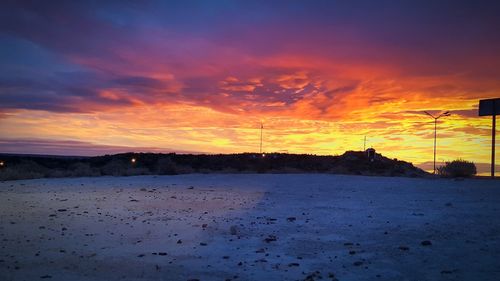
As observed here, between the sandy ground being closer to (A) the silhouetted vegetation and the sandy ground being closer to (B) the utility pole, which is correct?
(B) the utility pole

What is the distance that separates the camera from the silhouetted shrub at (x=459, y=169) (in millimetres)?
22859

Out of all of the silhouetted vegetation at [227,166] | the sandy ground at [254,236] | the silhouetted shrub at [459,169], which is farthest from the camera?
the silhouetted vegetation at [227,166]

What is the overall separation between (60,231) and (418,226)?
7.16m

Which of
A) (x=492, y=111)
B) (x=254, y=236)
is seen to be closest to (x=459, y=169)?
(x=492, y=111)

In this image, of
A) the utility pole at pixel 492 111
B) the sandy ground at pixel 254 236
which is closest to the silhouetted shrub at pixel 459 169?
the utility pole at pixel 492 111

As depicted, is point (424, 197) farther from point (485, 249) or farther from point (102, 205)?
Result: point (102, 205)

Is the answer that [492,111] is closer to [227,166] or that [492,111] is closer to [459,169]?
[459,169]

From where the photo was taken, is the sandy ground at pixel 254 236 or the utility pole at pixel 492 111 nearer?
the sandy ground at pixel 254 236

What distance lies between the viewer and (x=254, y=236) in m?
8.52

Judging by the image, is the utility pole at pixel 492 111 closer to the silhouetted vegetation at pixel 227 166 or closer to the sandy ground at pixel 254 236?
the silhouetted vegetation at pixel 227 166

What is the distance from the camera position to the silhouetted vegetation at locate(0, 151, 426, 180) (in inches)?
1033

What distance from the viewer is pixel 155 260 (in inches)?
275

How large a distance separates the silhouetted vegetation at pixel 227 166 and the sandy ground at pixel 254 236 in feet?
37.7

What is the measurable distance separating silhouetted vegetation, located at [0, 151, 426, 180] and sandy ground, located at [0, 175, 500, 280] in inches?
453
